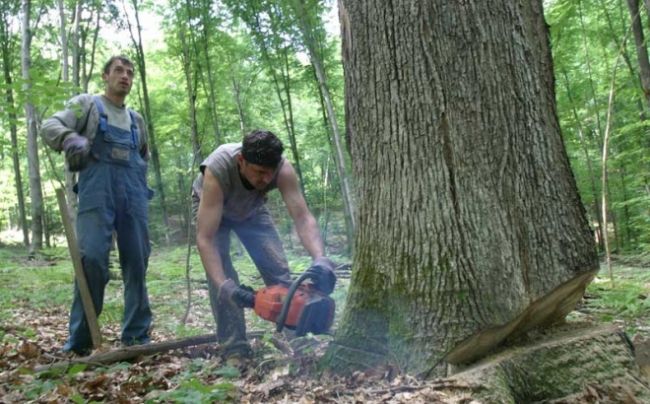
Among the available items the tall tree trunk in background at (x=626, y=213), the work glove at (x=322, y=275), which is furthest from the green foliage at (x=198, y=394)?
the tall tree trunk in background at (x=626, y=213)

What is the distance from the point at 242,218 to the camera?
364 centimetres

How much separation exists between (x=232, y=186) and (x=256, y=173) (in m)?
0.25

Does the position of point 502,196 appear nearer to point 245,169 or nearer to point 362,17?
point 362,17

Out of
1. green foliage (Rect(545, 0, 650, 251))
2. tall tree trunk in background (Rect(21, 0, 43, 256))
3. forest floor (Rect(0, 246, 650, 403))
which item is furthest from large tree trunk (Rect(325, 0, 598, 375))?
tall tree trunk in background (Rect(21, 0, 43, 256))

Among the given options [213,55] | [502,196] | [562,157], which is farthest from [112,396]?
[213,55]

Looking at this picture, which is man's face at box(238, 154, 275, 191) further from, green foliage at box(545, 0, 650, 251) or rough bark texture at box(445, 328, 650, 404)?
green foliage at box(545, 0, 650, 251)

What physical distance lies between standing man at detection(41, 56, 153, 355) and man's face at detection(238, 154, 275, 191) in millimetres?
1087

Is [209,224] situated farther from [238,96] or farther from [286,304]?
[238,96]

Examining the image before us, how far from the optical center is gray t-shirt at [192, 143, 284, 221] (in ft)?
10.9

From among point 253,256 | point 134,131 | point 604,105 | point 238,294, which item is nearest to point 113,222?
point 134,131

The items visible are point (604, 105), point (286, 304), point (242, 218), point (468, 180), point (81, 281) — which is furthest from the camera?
point (604, 105)

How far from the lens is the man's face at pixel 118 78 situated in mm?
3902

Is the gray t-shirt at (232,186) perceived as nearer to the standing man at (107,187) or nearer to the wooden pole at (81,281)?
the standing man at (107,187)

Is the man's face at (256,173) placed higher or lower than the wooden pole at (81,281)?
higher
